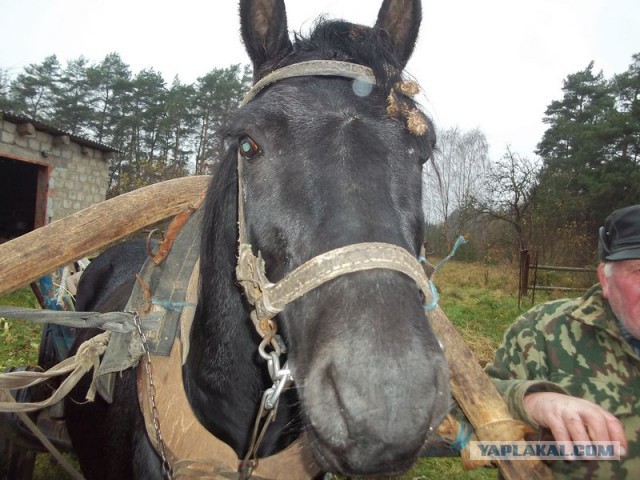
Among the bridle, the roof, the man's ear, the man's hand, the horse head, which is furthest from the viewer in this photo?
the roof

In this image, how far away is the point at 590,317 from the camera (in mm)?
2477

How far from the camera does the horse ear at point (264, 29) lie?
81.6 inches

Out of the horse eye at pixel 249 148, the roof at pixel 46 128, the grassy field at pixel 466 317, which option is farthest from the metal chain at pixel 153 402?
the roof at pixel 46 128

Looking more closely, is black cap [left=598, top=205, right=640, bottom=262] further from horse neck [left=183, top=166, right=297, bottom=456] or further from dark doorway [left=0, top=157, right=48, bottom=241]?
dark doorway [left=0, top=157, right=48, bottom=241]

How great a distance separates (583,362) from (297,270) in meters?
1.92

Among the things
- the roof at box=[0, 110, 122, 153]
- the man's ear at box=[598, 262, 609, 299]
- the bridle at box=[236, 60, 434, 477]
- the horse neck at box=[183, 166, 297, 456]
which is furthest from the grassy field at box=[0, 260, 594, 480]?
the roof at box=[0, 110, 122, 153]

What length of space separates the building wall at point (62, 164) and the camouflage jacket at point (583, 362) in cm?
1263

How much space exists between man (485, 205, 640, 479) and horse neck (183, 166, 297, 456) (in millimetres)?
1138

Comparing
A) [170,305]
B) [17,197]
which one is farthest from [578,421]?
[17,197]

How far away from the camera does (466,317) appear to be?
1097cm

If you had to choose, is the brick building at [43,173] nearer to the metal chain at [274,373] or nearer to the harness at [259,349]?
the harness at [259,349]

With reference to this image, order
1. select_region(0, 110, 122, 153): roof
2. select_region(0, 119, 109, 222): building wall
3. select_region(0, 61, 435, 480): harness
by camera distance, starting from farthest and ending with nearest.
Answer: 1. select_region(0, 119, 109, 222): building wall
2. select_region(0, 110, 122, 153): roof
3. select_region(0, 61, 435, 480): harness

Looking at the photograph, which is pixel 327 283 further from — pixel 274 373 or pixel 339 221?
pixel 274 373

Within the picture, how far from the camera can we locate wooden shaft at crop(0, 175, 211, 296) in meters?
1.74
